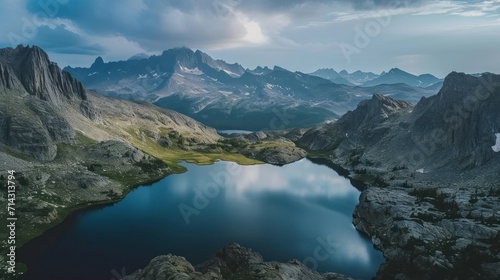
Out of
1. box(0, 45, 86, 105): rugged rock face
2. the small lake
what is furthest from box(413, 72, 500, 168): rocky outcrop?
box(0, 45, 86, 105): rugged rock face

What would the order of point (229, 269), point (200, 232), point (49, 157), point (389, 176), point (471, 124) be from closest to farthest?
point (229, 269)
point (200, 232)
point (49, 157)
point (389, 176)
point (471, 124)

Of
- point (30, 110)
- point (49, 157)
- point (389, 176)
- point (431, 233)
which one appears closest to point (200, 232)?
point (431, 233)

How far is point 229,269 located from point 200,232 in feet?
90.6

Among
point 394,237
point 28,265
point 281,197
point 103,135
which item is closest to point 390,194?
point 394,237

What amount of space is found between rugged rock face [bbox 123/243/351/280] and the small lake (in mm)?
8342

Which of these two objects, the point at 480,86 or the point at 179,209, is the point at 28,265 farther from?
the point at 480,86

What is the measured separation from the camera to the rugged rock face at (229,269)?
56.8 metres

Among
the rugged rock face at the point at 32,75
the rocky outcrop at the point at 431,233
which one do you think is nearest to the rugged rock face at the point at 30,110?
the rugged rock face at the point at 32,75

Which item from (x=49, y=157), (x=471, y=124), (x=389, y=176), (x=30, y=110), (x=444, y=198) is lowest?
(x=49, y=157)

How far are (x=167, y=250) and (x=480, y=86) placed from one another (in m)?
181

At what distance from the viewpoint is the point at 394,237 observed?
8925 cm

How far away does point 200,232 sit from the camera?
94.6 metres

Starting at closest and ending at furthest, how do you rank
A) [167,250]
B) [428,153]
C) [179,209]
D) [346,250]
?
1. [167,250]
2. [346,250]
3. [179,209]
4. [428,153]

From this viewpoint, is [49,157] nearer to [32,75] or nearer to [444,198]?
[32,75]
